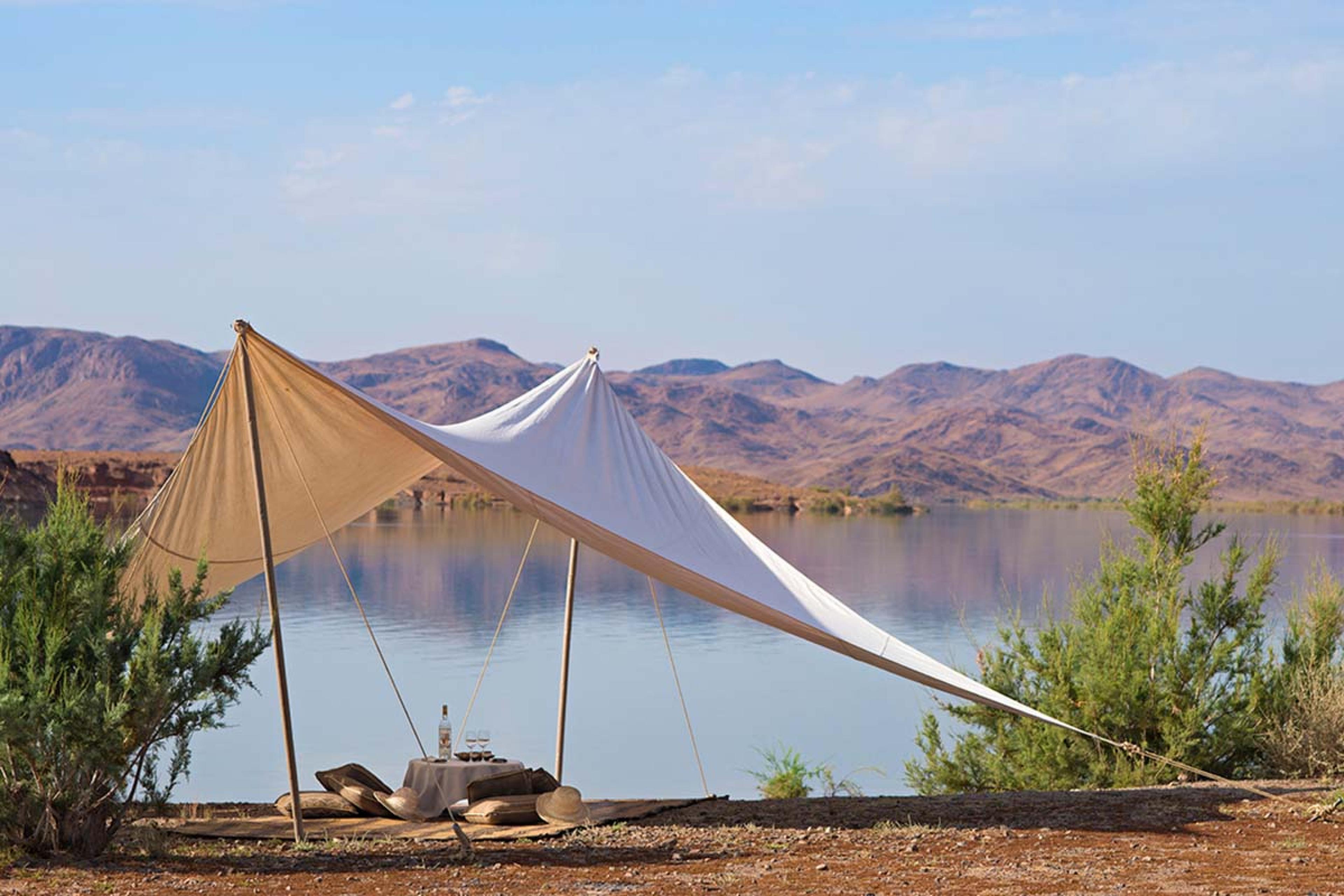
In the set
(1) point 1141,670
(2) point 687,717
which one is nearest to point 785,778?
(2) point 687,717

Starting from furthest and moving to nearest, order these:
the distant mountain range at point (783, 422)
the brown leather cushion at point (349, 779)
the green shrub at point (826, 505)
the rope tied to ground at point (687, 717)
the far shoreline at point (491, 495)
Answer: the distant mountain range at point (783, 422), the green shrub at point (826, 505), the far shoreline at point (491, 495), the rope tied to ground at point (687, 717), the brown leather cushion at point (349, 779)

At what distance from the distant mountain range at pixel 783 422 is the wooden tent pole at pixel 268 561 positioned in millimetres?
86245

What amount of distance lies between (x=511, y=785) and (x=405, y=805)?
51 centimetres

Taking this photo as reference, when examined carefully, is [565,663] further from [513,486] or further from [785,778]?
[785,778]

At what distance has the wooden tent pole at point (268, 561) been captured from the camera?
626 cm

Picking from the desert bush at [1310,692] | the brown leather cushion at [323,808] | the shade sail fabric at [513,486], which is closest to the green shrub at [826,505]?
the desert bush at [1310,692]

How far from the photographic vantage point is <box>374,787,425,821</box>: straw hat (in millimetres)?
7004

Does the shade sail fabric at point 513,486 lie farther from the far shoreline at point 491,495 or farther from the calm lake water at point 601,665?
the far shoreline at point 491,495

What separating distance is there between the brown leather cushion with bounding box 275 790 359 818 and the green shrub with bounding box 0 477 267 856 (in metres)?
1.22

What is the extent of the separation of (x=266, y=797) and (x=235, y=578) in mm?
3099

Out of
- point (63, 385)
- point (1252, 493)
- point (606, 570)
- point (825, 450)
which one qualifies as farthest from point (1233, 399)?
point (606, 570)

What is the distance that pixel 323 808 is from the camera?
715 cm

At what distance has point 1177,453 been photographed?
10.1m

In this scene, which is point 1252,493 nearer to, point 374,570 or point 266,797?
point 374,570
